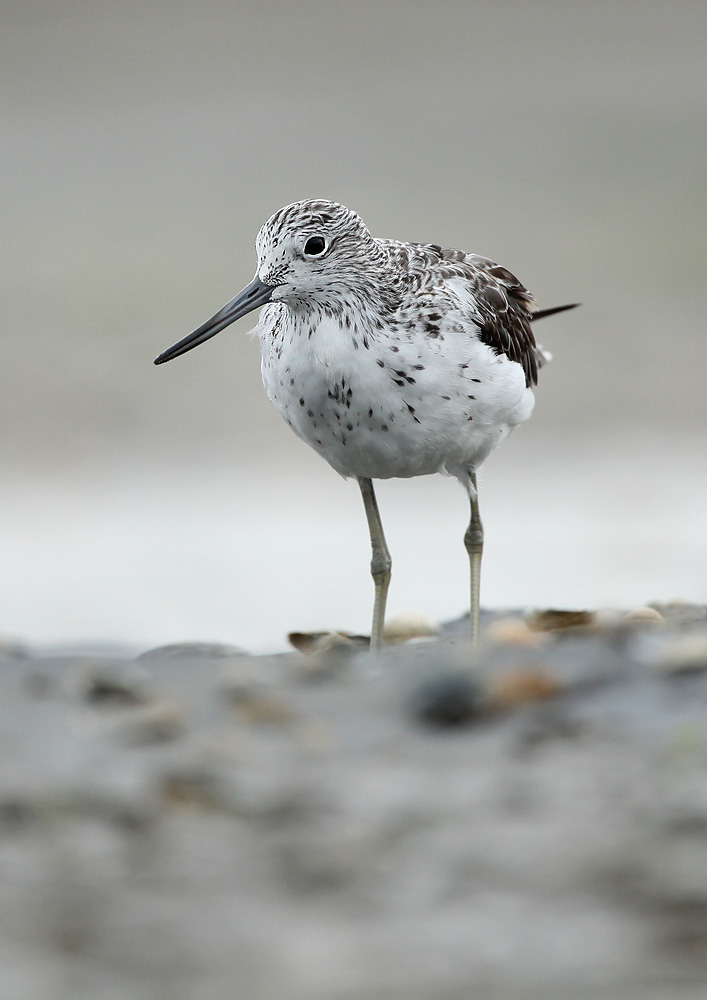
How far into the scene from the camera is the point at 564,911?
304 centimetres

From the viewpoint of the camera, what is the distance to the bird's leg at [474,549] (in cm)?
636

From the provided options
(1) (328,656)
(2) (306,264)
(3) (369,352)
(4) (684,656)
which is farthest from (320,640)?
(4) (684,656)

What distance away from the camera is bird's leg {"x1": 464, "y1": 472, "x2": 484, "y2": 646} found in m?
6.36

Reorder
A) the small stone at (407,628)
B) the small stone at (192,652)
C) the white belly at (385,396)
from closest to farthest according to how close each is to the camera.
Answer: the white belly at (385,396) → the small stone at (192,652) → the small stone at (407,628)

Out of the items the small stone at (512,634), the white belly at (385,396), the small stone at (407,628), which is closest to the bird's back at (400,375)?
Answer: the white belly at (385,396)

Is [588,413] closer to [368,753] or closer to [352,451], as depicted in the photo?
[352,451]

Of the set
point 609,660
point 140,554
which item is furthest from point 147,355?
point 609,660

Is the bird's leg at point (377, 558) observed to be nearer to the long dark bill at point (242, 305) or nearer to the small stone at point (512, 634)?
the small stone at point (512, 634)

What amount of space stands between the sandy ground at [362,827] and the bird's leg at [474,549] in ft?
4.24

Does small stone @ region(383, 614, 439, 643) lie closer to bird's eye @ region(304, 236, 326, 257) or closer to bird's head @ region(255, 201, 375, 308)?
bird's head @ region(255, 201, 375, 308)

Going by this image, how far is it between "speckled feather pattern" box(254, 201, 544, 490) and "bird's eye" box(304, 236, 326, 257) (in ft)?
0.05

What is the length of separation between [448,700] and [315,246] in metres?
2.08

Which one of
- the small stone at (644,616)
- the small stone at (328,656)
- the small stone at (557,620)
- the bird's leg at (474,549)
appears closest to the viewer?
the small stone at (328,656)

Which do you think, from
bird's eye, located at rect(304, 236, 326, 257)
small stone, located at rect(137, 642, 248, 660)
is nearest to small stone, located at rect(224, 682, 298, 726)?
small stone, located at rect(137, 642, 248, 660)
